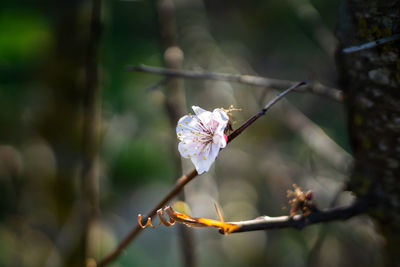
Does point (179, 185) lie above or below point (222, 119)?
below

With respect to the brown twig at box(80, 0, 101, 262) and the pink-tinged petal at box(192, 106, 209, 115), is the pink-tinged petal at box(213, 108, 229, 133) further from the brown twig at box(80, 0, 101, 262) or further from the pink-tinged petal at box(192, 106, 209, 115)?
the brown twig at box(80, 0, 101, 262)

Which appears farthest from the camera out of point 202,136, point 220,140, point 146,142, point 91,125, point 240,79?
point 146,142

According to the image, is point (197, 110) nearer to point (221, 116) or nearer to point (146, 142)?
point (221, 116)

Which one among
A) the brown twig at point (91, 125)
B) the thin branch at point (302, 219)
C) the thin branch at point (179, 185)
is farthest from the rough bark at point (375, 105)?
the brown twig at point (91, 125)

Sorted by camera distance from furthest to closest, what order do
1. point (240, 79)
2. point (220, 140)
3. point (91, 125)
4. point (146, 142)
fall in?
point (146, 142), point (91, 125), point (240, 79), point (220, 140)

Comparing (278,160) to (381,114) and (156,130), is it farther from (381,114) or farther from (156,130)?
(381,114)

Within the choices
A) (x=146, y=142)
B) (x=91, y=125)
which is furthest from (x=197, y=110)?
(x=146, y=142)

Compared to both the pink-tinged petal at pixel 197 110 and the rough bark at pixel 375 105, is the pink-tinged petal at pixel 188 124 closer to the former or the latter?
the pink-tinged petal at pixel 197 110
